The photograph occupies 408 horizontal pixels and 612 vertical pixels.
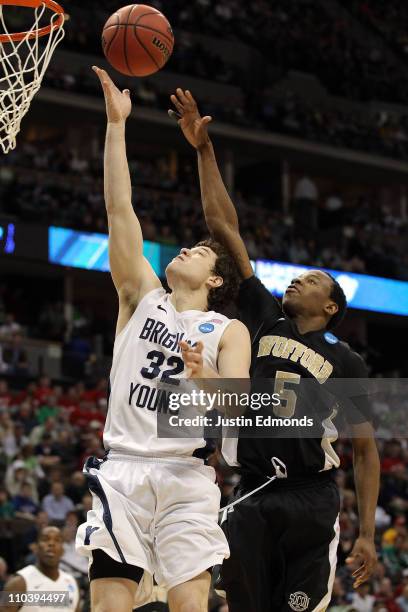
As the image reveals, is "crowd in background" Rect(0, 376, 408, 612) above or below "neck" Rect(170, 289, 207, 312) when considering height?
below

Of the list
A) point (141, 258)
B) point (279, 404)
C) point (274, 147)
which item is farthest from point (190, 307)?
point (274, 147)

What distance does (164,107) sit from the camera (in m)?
24.2

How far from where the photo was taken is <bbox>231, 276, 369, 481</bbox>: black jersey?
5059 millimetres

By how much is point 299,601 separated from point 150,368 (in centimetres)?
138

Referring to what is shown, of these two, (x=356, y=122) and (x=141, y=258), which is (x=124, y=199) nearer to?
(x=141, y=258)

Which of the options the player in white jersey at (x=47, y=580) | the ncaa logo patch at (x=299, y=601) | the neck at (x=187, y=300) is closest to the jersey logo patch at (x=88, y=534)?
the neck at (x=187, y=300)

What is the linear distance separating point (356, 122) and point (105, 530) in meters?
24.2

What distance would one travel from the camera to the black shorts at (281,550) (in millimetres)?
4965

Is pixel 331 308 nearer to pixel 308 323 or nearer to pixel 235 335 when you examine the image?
pixel 308 323

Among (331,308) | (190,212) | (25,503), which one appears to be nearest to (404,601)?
(25,503)

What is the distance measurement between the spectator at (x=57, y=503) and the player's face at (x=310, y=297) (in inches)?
269

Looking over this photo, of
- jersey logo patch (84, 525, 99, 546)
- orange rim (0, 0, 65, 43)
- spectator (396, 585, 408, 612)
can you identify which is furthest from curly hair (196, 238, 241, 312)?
spectator (396, 585, 408, 612)

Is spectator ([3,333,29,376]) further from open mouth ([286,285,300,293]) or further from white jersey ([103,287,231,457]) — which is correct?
white jersey ([103,287,231,457])

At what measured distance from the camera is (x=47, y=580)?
26.1 ft
